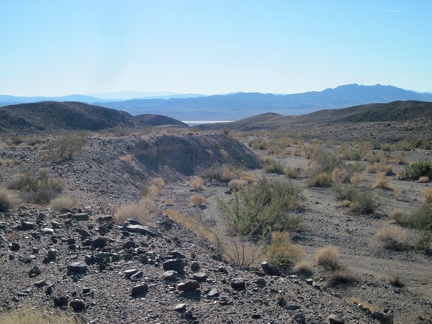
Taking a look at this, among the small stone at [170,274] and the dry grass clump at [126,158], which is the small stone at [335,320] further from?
the dry grass clump at [126,158]

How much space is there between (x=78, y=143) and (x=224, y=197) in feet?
29.2

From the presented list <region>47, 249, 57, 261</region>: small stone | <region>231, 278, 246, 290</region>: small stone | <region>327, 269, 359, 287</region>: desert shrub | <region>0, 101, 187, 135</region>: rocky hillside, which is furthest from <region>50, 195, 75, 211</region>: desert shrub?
<region>0, 101, 187, 135</region>: rocky hillside

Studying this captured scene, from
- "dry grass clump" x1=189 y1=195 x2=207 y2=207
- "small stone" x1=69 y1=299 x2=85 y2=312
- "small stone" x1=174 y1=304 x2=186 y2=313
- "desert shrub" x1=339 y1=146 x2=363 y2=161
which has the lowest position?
"desert shrub" x1=339 y1=146 x2=363 y2=161

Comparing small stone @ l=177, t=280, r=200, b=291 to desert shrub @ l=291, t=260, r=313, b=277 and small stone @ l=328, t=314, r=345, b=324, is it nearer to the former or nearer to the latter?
small stone @ l=328, t=314, r=345, b=324

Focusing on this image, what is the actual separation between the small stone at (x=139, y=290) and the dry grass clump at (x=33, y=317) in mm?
1114

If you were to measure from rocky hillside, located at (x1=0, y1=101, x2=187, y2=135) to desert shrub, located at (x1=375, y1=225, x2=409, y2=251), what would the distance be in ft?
169

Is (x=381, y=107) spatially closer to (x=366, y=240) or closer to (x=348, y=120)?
(x=348, y=120)

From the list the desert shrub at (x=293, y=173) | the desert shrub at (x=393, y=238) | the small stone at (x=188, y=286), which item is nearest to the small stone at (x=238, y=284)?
the small stone at (x=188, y=286)

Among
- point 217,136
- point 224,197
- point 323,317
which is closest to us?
point 323,317

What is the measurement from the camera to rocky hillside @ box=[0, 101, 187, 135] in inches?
2426

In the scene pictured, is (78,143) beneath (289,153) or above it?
above

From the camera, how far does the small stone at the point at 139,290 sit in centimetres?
718

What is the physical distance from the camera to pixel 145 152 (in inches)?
1151

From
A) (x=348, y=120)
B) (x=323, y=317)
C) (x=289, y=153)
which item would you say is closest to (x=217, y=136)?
A: (x=289, y=153)
